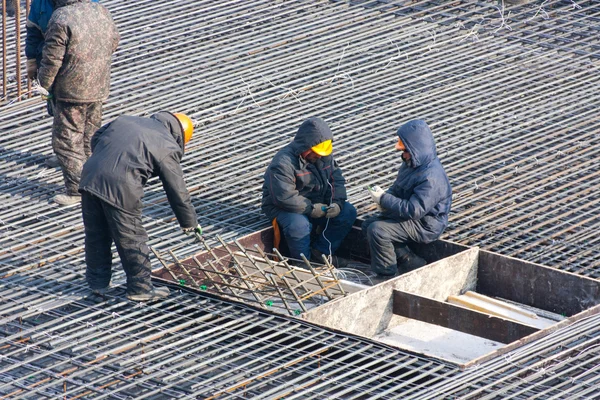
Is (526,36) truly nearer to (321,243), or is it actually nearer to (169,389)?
(321,243)

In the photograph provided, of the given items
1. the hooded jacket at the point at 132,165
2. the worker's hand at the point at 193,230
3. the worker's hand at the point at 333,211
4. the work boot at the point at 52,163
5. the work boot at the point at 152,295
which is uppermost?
the hooded jacket at the point at 132,165

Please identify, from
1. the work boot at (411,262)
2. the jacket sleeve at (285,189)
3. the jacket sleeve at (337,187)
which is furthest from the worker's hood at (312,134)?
the work boot at (411,262)

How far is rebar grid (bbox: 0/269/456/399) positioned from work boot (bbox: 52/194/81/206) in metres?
1.37

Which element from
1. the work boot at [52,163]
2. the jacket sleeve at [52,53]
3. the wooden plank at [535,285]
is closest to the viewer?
the wooden plank at [535,285]

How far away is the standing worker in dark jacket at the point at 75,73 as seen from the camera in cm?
787

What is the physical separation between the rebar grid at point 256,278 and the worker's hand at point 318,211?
391 millimetres

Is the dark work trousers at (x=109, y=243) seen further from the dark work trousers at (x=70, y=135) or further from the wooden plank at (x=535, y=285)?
the wooden plank at (x=535, y=285)

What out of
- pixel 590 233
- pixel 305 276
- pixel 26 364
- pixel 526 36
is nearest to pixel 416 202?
pixel 305 276

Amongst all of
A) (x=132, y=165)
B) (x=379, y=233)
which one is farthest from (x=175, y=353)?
(x=379, y=233)

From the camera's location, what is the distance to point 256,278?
7.51 meters

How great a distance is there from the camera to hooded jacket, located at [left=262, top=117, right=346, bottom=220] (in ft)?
25.1

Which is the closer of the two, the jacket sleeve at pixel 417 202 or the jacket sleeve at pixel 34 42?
the jacket sleeve at pixel 417 202

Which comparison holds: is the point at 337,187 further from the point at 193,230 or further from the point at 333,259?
the point at 193,230

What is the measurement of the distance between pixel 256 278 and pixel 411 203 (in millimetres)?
1205
